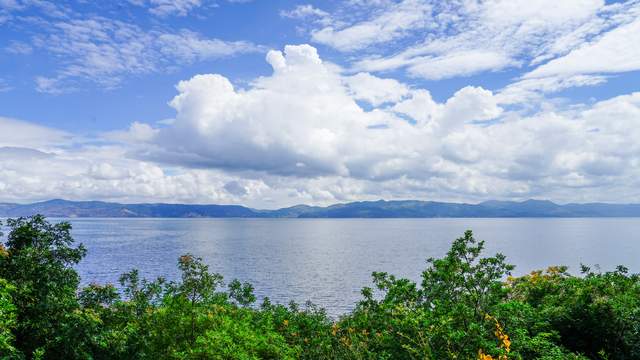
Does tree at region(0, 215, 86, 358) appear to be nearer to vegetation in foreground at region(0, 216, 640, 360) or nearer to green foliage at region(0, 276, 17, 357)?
vegetation in foreground at region(0, 216, 640, 360)

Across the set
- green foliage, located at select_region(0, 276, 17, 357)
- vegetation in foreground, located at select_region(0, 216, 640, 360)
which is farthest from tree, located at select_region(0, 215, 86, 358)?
green foliage, located at select_region(0, 276, 17, 357)

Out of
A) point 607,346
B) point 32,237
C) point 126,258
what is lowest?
point 126,258

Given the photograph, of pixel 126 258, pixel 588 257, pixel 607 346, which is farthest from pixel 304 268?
pixel 607 346

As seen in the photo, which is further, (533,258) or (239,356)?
(533,258)

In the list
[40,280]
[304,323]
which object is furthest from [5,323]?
[304,323]

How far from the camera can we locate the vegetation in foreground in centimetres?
1102

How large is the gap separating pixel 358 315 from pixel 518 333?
7198 millimetres

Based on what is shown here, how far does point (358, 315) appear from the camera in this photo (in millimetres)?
17484

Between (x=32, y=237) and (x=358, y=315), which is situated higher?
(x=32, y=237)

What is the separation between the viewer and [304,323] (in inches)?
681

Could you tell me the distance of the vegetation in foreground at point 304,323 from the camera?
36.2ft

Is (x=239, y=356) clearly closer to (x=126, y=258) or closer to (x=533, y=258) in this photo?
(x=126, y=258)

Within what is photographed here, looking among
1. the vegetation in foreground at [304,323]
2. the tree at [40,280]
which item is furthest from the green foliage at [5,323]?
the tree at [40,280]

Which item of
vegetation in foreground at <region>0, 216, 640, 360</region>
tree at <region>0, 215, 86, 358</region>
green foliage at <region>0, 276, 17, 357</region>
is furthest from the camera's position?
tree at <region>0, 215, 86, 358</region>
